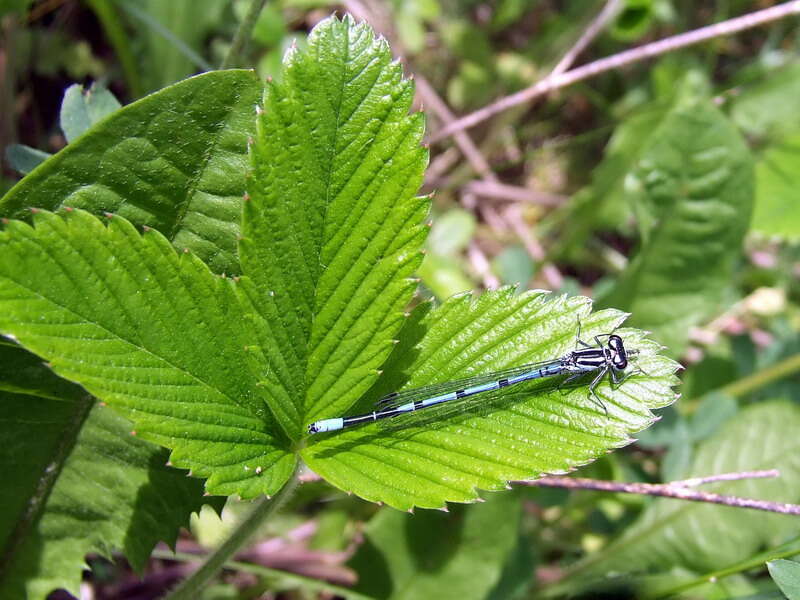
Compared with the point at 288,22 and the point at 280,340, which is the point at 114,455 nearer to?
the point at 280,340

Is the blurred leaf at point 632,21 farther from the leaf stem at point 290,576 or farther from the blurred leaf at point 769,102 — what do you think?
the leaf stem at point 290,576

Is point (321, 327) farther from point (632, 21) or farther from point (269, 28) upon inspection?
point (632, 21)

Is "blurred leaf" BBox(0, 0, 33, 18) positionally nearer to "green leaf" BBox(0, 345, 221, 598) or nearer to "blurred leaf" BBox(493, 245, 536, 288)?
"green leaf" BBox(0, 345, 221, 598)

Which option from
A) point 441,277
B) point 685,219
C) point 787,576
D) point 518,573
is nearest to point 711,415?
point 685,219

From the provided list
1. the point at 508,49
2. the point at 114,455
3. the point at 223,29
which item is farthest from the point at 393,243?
the point at 508,49

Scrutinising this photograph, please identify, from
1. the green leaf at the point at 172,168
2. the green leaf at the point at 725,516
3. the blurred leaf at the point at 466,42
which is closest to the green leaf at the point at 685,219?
the green leaf at the point at 725,516

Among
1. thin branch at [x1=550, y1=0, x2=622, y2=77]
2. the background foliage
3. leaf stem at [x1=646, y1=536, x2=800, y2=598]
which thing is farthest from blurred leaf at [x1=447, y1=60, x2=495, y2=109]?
leaf stem at [x1=646, y1=536, x2=800, y2=598]

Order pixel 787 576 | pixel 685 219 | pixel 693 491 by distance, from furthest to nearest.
Result: pixel 685 219
pixel 693 491
pixel 787 576
